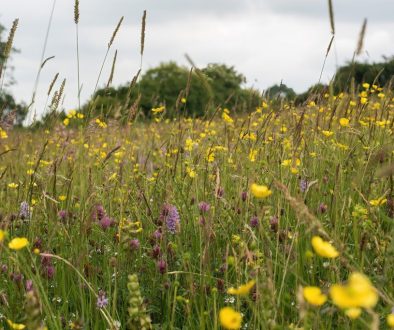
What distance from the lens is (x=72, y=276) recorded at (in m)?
2.18

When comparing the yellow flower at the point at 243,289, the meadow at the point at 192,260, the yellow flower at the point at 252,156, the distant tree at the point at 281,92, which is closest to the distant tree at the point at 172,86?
the distant tree at the point at 281,92

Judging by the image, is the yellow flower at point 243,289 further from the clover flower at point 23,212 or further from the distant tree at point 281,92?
the distant tree at point 281,92

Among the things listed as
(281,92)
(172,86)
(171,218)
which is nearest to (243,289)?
(171,218)

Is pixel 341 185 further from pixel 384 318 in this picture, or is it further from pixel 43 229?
pixel 43 229

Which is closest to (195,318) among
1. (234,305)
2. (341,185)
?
(234,305)

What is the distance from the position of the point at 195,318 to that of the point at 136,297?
581 mm

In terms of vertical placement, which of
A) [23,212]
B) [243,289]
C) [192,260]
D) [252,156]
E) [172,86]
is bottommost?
[192,260]

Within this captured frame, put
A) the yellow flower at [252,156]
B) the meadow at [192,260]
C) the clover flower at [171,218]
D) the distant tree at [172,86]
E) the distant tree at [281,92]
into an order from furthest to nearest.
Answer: the distant tree at [172,86] → the distant tree at [281,92] → the yellow flower at [252,156] → the clover flower at [171,218] → the meadow at [192,260]

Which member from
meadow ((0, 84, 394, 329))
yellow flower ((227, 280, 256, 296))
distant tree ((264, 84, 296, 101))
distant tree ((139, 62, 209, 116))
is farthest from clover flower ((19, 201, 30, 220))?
distant tree ((139, 62, 209, 116))

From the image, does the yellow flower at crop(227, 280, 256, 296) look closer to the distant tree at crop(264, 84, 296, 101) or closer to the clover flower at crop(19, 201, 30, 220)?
the clover flower at crop(19, 201, 30, 220)

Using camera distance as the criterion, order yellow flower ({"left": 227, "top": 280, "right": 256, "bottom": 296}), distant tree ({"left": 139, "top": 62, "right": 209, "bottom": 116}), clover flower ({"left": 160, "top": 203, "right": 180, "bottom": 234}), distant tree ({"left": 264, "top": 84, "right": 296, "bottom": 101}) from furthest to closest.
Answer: distant tree ({"left": 139, "top": 62, "right": 209, "bottom": 116})
distant tree ({"left": 264, "top": 84, "right": 296, "bottom": 101})
clover flower ({"left": 160, "top": 203, "right": 180, "bottom": 234})
yellow flower ({"left": 227, "top": 280, "right": 256, "bottom": 296})

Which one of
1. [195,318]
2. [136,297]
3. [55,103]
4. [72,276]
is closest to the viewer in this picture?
[136,297]

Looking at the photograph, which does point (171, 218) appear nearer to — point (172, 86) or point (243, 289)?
point (243, 289)

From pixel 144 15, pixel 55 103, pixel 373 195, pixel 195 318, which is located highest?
pixel 144 15
